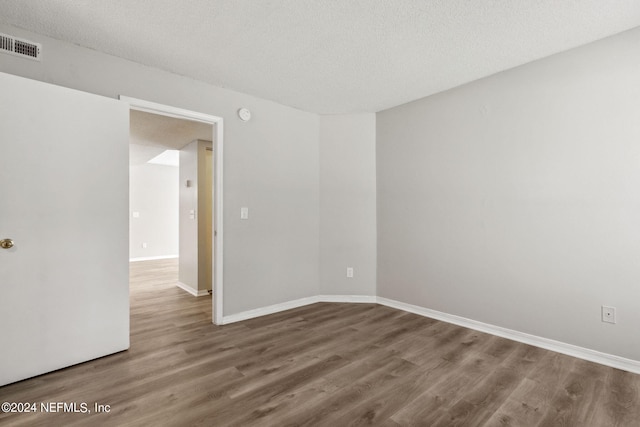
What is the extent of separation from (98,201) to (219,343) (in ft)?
5.10

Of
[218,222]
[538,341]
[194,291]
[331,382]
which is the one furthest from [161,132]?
[538,341]

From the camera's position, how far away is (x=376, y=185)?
3963mm

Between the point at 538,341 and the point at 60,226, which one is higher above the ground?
the point at 60,226

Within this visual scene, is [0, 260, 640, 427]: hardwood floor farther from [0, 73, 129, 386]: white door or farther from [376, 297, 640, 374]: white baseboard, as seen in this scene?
[0, 73, 129, 386]: white door

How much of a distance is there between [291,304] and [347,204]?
1.47 m

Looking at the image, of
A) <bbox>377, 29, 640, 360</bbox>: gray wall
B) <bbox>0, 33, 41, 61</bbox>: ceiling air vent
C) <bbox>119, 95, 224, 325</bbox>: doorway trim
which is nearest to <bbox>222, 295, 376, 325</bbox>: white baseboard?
<bbox>119, 95, 224, 325</bbox>: doorway trim

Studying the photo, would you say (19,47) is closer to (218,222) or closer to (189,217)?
(218,222)

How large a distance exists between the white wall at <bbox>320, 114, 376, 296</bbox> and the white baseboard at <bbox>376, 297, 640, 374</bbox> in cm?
75

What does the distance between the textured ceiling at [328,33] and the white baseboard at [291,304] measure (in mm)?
2477

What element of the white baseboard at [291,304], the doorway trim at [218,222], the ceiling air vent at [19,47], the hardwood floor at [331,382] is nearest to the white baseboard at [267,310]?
the white baseboard at [291,304]

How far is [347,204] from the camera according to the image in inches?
158

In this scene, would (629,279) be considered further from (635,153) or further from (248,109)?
(248,109)

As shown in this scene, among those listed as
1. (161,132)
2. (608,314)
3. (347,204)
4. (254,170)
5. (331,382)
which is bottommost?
(331,382)

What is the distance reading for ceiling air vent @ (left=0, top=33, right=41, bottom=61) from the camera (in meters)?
2.12
